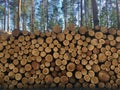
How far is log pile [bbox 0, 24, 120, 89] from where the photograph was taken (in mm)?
7828

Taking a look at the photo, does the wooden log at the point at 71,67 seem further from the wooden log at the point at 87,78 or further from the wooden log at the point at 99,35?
the wooden log at the point at 99,35

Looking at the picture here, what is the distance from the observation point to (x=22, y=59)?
8039 mm

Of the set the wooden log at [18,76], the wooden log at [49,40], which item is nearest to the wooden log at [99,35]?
the wooden log at [49,40]

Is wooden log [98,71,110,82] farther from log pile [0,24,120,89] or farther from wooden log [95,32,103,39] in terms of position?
wooden log [95,32,103,39]

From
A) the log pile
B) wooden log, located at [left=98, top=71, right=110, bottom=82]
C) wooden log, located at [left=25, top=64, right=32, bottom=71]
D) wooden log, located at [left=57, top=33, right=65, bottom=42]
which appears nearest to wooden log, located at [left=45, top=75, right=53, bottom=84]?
the log pile

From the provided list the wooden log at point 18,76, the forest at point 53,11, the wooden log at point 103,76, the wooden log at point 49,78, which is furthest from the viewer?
the forest at point 53,11

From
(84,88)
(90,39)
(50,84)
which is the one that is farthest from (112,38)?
(50,84)

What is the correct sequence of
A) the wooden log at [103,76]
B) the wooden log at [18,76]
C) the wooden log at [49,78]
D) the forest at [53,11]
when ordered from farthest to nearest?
the forest at [53,11], the wooden log at [18,76], the wooden log at [49,78], the wooden log at [103,76]

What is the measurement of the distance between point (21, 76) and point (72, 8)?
32.3 metres

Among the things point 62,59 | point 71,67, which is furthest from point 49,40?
point 71,67

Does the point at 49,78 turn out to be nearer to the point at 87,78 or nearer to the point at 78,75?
the point at 78,75

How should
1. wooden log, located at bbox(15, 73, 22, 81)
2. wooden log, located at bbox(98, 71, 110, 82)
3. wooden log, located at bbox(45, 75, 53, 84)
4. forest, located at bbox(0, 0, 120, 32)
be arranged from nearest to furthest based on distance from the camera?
wooden log, located at bbox(98, 71, 110, 82) < wooden log, located at bbox(45, 75, 53, 84) < wooden log, located at bbox(15, 73, 22, 81) < forest, located at bbox(0, 0, 120, 32)

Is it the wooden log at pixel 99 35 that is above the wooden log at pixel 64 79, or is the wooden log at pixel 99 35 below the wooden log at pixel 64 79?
above

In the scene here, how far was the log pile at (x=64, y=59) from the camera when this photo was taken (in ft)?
25.7
